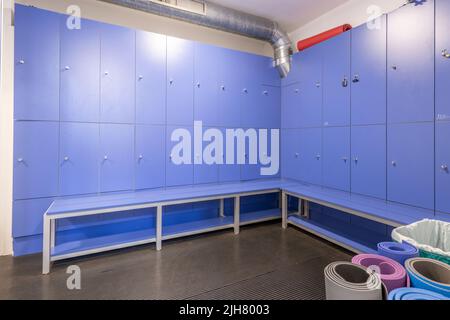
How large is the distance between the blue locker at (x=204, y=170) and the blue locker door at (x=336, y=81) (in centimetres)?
163

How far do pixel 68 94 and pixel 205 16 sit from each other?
6.26 ft

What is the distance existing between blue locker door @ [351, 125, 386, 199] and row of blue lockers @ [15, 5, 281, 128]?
143cm

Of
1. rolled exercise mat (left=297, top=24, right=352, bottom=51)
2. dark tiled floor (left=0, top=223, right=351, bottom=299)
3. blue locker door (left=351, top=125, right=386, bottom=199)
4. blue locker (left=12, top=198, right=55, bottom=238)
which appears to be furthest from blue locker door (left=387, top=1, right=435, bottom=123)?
blue locker (left=12, top=198, right=55, bottom=238)

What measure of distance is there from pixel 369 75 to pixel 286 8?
1531 mm

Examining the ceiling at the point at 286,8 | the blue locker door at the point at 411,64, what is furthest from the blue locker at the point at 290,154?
the ceiling at the point at 286,8

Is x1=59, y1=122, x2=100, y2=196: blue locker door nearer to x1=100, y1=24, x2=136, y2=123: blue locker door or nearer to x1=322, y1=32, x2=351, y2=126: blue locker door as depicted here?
x1=100, y1=24, x2=136, y2=123: blue locker door

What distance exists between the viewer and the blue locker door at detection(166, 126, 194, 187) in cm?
306

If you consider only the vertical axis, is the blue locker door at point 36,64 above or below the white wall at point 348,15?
below

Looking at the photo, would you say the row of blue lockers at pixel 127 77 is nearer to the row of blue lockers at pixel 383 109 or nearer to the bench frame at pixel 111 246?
the row of blue lockers at pixel 383 109

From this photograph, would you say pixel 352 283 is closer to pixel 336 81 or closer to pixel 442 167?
Answer: pixel 442 167

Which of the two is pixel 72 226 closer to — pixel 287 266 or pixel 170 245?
pixel 170 245

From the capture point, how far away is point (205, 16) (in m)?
3.05

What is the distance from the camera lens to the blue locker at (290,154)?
3.60 meters
